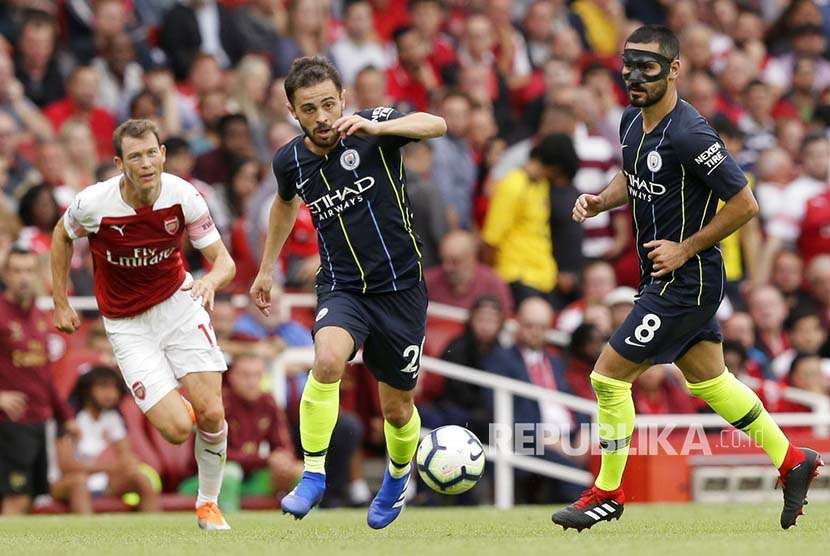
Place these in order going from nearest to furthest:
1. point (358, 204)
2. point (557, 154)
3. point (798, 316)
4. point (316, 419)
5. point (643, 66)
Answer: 1. point (643, 66)
2. point (316, 419)
3. point (358, 204)
4. point (557, 154)
5. point (798, 316)

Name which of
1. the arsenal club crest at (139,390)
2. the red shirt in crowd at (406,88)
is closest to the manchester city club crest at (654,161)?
the arsenal club crest at (139,390)

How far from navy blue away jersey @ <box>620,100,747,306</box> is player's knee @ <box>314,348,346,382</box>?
66.2 inches

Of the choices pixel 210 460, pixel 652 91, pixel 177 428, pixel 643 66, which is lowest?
pixel 210 460

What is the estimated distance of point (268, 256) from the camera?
954 centimetres

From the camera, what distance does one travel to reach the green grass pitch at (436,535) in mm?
7996

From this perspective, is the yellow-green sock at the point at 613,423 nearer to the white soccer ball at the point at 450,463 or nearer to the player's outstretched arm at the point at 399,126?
the white soccer ball at the point at 450,463

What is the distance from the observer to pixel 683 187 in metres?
8.84

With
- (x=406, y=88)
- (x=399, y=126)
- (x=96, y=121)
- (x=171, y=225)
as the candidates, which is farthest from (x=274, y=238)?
(x=406, y=88)

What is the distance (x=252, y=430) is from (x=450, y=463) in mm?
4502

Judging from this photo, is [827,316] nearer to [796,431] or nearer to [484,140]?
[796,431]

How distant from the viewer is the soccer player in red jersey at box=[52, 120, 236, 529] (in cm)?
983

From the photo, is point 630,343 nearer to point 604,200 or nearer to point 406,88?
point 604,200

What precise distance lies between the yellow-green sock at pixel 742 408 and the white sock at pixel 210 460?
9.52 feet

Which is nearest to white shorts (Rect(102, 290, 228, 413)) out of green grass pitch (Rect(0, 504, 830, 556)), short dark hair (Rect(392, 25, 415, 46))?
green grass pitch (Rect(0, 504, 830, 556))
